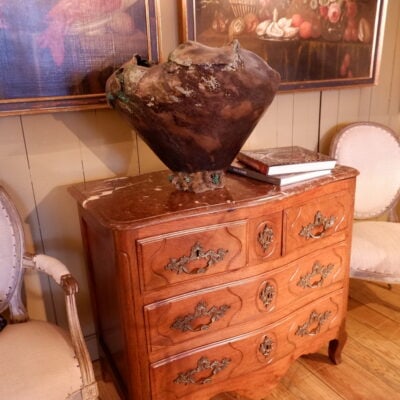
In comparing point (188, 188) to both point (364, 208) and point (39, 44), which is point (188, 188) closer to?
point (39, 44)

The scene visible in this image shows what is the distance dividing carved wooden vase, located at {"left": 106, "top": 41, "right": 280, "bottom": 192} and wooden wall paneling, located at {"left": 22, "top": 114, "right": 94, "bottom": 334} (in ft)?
1.37

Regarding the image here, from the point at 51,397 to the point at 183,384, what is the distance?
0.42 meters

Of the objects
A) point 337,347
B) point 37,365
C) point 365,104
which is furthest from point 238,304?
point 365,104

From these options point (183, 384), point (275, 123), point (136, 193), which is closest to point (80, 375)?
point (183, 384)

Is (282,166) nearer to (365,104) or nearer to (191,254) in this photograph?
(191,254)

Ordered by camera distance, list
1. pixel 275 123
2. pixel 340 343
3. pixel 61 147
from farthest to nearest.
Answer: pixel 275 123
pixel 340 343
pixel 61 147

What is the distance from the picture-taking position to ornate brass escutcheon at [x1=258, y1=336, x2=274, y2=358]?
1397mm

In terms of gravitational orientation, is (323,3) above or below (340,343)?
above

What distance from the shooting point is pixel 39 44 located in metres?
1.33

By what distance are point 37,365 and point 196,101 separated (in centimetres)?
89

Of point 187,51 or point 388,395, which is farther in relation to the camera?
point 388,395

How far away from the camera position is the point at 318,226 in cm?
143

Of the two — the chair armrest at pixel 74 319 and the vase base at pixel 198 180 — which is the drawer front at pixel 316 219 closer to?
the vase base at pixel 198 180

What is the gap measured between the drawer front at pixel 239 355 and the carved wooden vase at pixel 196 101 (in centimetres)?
56
